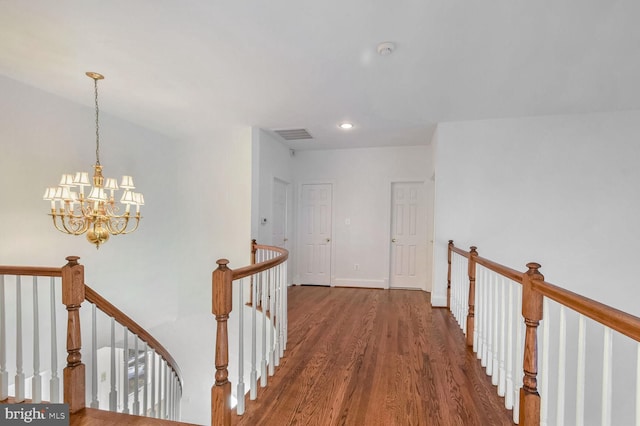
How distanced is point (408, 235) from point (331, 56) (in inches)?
143

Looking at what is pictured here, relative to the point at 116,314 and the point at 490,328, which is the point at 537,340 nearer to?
the point at 490,328

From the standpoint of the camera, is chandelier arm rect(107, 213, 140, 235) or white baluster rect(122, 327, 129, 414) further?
chandelier arm rect(107, 213, 140, 235)

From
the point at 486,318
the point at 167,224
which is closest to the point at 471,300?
the point at 486,318

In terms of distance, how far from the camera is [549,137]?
3674mm

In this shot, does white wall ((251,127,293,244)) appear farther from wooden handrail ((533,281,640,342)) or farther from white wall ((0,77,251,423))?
wooden handrail ((533,281,640,342))

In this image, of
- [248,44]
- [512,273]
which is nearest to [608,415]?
[512,273]

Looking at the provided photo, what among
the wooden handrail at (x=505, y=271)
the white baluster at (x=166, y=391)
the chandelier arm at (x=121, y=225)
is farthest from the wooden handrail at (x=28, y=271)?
the wooden handrail at (x=505, y=271)

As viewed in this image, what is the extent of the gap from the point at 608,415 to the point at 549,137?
144 inches

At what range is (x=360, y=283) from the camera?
5332mm

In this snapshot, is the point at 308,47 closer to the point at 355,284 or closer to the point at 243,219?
the point at 243,219

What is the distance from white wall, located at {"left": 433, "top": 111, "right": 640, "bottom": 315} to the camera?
3.51m

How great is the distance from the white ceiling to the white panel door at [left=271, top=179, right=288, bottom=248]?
1694 millimetres

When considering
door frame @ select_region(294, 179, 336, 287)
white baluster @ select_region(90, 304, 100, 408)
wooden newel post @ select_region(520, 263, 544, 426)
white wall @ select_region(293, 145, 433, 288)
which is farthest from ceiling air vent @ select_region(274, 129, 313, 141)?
wooden newel post @ select_region(520, 263, 544, 426)

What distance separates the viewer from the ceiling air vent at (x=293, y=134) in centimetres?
444
